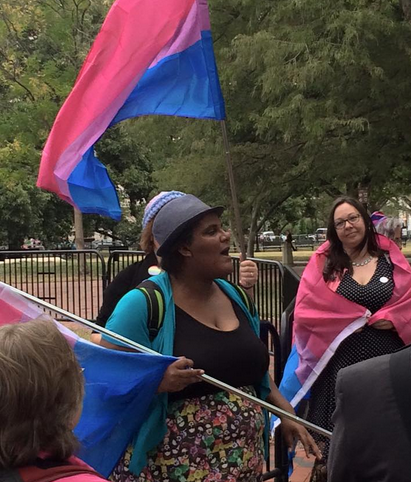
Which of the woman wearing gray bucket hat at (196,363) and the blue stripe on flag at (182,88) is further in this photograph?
the blue stripe on flag at (182,88)

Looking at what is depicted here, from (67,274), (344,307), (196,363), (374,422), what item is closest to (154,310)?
(196,363)

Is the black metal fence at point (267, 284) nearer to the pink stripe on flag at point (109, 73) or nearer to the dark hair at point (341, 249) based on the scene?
the dark hair at point (341, 249)

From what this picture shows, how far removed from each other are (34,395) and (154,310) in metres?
1.04

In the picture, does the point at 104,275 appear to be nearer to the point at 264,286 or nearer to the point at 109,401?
the point at 264,286

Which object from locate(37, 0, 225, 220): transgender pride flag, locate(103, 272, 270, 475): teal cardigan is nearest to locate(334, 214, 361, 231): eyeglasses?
locate(37, 0, 225, 220): transgender pride flag

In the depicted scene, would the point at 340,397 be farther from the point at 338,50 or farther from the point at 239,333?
the point at 338,50

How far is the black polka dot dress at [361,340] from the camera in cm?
375

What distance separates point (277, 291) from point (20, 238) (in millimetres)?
38205

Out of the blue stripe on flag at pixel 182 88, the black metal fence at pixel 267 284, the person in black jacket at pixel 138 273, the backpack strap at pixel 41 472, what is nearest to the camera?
the backpack strap at pixel 41 472

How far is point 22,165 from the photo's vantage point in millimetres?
23922

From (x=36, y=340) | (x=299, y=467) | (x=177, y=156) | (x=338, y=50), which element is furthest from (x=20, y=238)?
(x=36, y=340)

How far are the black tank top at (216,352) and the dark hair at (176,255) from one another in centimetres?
17

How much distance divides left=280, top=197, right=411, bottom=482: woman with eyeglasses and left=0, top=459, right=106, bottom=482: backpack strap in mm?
2482

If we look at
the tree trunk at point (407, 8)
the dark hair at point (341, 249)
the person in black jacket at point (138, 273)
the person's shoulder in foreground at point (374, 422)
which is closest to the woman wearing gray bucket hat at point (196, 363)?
the person in black jacket at point (138, 273)
